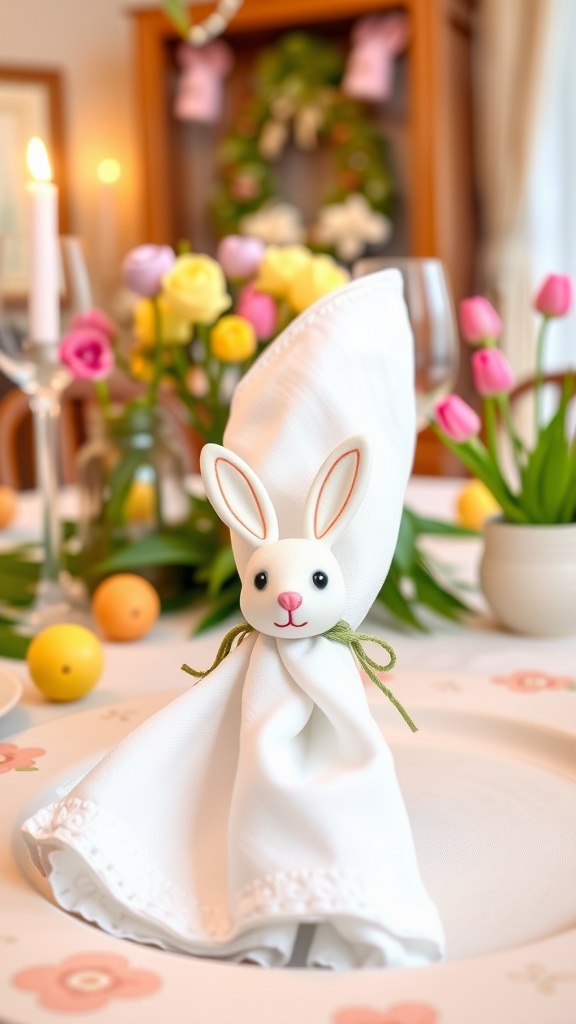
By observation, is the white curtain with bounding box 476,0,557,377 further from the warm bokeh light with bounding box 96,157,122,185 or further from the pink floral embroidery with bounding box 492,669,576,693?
the pink floral embroidery with bounding box 492,669,576,693

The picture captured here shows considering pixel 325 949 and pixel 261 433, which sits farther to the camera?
pixel 261 433

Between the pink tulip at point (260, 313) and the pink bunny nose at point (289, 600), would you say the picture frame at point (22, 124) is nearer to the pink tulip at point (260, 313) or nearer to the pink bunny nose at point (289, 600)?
the pink tulip at point (260, 313)

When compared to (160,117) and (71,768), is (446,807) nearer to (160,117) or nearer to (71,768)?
(71,768)

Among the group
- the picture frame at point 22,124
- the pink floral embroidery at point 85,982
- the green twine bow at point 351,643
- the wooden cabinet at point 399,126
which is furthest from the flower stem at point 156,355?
the picture frame at point 22,124

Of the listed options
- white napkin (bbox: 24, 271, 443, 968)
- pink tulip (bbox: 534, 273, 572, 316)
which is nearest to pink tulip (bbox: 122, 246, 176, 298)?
pink tulip (bbox: 534, 273, 572, 316)

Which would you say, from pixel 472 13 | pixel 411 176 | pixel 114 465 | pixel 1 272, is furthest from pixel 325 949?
pixel 472 13
